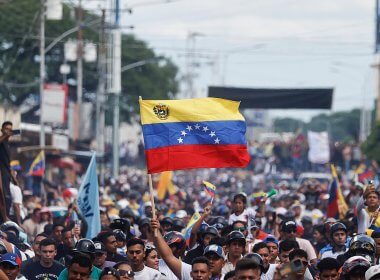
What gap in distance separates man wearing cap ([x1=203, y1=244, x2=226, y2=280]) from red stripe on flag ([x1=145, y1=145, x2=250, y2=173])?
1257 millimetres

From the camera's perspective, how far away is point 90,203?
18438mm

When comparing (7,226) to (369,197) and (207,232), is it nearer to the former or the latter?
(207,232)

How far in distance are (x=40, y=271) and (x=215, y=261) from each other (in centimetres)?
186

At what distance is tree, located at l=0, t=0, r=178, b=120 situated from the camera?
7569 centimetres

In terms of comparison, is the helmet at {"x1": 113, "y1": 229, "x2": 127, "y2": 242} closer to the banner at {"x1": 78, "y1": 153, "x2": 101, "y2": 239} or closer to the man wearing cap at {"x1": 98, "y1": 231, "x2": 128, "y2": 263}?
the man wearing cap at {"x1": 98, "y1": 231, "x2": 128, "y2": 263}

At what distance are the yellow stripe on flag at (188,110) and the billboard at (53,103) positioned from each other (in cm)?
3059

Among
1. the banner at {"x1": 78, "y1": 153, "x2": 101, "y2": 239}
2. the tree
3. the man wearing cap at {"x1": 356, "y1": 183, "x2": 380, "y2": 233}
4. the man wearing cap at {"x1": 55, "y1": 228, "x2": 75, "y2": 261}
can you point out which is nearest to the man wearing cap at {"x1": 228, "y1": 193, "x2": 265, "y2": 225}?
the man wearing cap at {"x1": 356, "y1": 183, "x2": 380, "y2": 233}

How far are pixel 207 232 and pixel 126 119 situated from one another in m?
80.5

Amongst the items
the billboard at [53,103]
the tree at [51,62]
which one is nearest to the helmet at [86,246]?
the billboard at [53,103]

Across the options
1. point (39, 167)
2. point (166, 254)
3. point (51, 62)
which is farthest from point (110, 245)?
point (51, 62)

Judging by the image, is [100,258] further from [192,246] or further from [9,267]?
[192,246]

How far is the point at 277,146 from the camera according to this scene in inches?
2862

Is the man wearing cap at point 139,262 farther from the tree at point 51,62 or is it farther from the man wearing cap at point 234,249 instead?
the tree at point 51,62

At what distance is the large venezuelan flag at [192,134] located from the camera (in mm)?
13969
